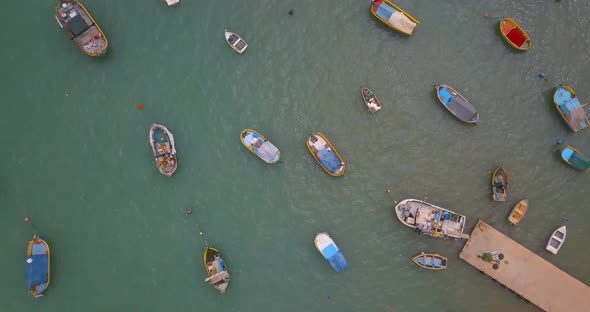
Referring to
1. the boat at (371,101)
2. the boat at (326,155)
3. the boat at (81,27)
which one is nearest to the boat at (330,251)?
the boat at (326,155)

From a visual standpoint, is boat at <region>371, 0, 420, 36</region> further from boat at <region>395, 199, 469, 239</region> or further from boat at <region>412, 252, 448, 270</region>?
boat at <region>412, 252, 448, 270</region>

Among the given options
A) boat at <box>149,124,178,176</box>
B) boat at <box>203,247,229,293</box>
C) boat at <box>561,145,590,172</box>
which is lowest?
boat at <box>203,247,229,293</box>

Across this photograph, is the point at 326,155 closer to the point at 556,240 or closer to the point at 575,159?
the point at 556,240

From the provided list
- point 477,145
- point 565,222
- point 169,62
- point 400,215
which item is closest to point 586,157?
point 565,222

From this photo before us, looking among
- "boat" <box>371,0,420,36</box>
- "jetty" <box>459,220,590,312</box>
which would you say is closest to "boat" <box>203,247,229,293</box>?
"jetty" <box>459,220,590,312</box>

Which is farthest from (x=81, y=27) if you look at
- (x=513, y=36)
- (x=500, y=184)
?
(x=500, y=184)

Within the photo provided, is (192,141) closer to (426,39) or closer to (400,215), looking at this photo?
(400,215)
